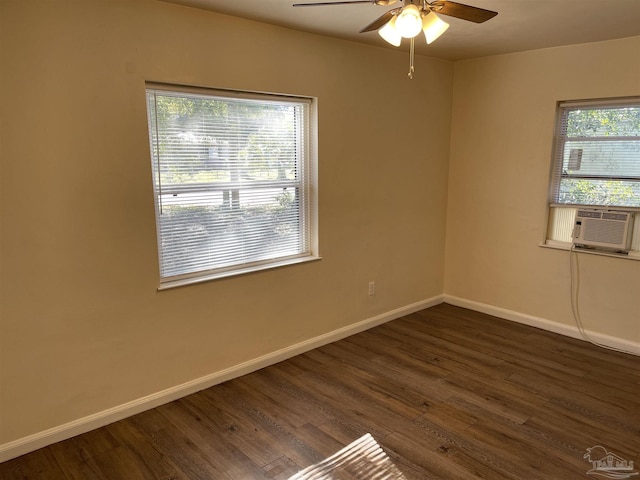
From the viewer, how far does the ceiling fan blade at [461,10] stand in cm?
187

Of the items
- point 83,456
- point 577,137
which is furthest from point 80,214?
point 577,137

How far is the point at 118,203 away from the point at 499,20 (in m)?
2.63

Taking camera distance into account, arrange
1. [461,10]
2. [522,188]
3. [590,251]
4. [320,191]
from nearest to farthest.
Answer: [461,10] → [320,191] → [590,251] → [522,188]

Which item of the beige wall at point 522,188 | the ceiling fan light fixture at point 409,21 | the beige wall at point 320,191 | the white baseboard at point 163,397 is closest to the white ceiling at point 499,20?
the beige wall at point 320,191

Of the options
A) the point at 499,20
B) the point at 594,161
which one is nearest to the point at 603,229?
the point at 594,161

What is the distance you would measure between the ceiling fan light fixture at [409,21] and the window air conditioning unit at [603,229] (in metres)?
2.70

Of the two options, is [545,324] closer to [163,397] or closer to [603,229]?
[603,229]

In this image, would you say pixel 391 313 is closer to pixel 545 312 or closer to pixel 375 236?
pixel 375 236

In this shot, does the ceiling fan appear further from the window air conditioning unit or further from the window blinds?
the window air conditioning unit

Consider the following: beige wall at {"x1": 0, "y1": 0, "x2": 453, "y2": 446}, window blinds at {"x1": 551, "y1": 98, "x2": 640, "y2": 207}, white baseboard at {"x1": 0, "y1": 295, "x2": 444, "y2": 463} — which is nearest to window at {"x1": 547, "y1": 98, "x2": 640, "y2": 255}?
window blinds at {"x1": 551, "y1": 98, "x2": 640, "y2": 207}

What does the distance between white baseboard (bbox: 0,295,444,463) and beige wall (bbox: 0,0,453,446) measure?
40 millimetres

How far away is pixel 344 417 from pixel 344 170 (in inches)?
74.1

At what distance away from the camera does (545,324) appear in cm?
411

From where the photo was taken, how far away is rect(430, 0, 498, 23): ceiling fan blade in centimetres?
187
